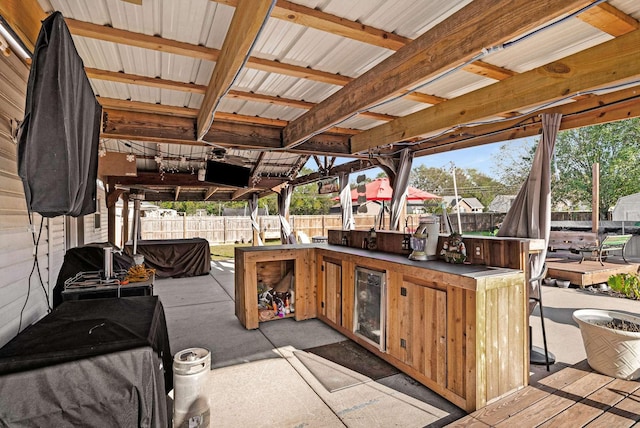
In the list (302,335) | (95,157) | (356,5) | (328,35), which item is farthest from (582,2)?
(302,335)

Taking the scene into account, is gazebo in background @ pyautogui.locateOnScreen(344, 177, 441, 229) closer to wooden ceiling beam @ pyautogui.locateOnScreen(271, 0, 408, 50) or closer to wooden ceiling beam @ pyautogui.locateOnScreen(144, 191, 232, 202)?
wooden ceiling beam @ pyautogui.locateOnScreen(271, 0, 408, 50)

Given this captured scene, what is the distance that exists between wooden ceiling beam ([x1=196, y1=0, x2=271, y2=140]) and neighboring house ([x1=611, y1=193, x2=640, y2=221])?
1401 centimetres

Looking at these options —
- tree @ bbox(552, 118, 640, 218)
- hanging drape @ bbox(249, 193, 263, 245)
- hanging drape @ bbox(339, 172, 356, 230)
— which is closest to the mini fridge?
hanging drape @ bbox(339, 172, 356, 230)

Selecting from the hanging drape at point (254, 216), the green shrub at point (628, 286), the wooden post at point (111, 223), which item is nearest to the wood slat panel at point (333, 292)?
the green shrub at point (628, 286)

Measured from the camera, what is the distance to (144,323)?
200cm

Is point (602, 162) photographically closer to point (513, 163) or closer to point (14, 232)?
point (513, 163)

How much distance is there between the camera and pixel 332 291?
4.42 metres

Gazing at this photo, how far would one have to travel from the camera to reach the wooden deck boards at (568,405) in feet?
7.52

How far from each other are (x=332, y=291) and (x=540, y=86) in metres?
3.19

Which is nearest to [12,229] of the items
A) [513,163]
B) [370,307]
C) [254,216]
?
[370,307]

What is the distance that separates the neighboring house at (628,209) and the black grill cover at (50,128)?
14854mm

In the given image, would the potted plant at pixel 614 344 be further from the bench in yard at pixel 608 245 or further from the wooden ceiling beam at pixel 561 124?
the bench in yard at pixel 608 245

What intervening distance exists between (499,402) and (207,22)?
3.43 metres

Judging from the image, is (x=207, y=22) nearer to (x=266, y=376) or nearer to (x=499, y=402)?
(x=266, y=376)
